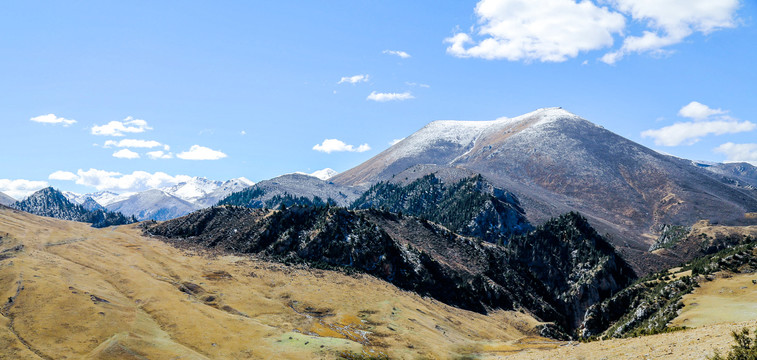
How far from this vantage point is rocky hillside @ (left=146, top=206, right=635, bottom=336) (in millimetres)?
120875

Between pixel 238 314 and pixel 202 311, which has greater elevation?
pixel 202 311

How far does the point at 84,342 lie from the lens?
53969 millimetres

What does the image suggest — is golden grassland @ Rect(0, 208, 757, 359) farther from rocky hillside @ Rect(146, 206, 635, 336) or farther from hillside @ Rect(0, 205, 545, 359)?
rocky hillside @ Rect(146, 206, 635, 336)

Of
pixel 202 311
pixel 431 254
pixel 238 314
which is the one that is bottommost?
pixel 238 314

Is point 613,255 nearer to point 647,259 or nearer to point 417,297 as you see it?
point 647,259

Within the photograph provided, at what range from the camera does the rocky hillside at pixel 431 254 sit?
12088 cm

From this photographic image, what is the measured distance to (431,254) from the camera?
138 m

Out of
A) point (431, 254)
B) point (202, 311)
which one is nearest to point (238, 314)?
point (202, 311)

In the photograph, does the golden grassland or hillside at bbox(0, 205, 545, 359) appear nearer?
the golden grassland

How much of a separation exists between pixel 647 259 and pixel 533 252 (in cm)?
4905

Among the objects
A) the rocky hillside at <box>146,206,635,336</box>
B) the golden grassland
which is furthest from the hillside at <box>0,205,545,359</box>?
the rocky hillside at <box>146,206,635,336</box>

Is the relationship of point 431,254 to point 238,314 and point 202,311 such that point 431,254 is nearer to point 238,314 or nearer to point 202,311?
point 238,314

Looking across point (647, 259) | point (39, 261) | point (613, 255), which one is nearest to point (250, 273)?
point (39, 261)

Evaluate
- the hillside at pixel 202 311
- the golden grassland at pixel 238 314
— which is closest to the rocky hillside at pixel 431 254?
the hillside at pixel 202 311
